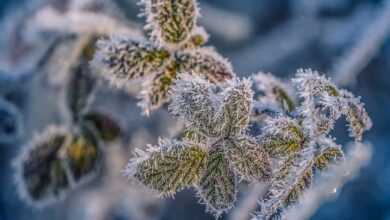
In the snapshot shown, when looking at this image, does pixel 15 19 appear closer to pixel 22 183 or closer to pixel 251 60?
pixel 22 183

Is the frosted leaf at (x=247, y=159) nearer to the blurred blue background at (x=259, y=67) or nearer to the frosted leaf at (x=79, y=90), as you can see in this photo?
the blurred blue background at (x=259, y=67)

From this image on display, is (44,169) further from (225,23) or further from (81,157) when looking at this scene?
(225,23)

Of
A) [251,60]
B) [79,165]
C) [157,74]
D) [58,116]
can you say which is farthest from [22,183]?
[251,60]

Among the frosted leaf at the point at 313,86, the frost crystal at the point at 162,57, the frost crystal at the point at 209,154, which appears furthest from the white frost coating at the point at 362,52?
Result: the frost crystal at the point at 209,154

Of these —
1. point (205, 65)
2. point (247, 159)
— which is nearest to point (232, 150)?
point (247, 159)

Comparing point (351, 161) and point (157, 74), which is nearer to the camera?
point (157, 74)

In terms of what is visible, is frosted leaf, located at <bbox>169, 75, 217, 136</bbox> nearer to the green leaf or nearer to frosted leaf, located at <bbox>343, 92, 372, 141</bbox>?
the green leaf
